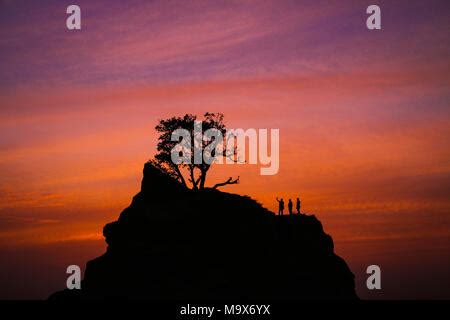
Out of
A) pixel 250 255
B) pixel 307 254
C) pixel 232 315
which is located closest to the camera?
pixel 232 315

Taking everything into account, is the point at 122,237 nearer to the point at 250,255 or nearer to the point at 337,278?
the point at 250,255

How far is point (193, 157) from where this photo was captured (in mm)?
69562

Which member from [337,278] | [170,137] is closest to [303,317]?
[337,278]

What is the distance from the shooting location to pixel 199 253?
210 feet

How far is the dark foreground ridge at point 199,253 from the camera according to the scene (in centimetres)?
6359

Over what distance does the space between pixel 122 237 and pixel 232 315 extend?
16243 millimetres

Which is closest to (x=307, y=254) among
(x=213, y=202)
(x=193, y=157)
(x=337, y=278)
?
(x=337, y=278)

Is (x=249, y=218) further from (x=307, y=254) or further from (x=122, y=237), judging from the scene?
(x=122, y=237)

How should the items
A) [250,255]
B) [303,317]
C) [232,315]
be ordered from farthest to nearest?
1. [303,317]
2. [250,255]
3. [232,315]

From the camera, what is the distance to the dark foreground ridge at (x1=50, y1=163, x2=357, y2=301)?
209ft

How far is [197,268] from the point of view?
63.3 meters

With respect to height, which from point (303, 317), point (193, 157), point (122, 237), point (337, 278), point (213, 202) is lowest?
point (303, 317)

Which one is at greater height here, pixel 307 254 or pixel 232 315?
pixel 307 254

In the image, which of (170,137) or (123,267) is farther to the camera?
(170,137)
